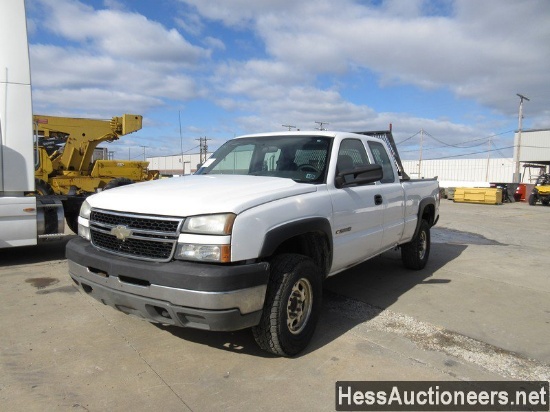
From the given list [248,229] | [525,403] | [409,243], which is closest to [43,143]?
[409,243]

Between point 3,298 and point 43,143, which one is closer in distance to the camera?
point 3,298

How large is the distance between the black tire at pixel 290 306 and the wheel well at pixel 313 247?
163mm

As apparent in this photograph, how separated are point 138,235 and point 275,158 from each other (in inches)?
69.7

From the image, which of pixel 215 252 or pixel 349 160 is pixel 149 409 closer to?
pixel 215 252

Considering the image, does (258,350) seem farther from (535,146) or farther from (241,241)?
(535,146)

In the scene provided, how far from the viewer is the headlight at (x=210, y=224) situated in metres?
2.81

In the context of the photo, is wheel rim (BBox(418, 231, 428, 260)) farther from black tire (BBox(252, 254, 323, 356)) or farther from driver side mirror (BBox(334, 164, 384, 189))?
black tire (BBox(252, 254, 323, 356))

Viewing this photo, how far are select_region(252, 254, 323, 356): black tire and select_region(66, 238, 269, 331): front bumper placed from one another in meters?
0.17

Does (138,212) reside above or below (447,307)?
above

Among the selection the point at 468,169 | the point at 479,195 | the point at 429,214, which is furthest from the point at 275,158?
the point at 468,169

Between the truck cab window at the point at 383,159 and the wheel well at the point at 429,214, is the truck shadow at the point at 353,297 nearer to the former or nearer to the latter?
the wheel well at the point at 429,214

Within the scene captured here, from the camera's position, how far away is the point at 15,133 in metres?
5.90

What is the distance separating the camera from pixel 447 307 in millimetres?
4727

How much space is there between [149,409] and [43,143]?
43.4 ft
